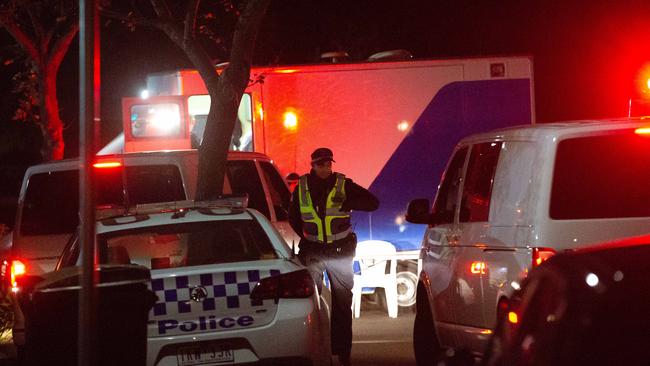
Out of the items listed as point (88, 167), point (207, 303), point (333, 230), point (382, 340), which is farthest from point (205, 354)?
point (382, 340)

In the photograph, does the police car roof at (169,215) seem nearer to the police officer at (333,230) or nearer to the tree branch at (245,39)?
the police officer at (333,230)

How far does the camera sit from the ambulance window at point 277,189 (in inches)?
458

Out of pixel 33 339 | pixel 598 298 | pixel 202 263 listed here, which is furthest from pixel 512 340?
pixel 202 263

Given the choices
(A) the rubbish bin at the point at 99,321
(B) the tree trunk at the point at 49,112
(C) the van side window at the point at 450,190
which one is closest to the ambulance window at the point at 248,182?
(C) the van side window at the point at 450,190

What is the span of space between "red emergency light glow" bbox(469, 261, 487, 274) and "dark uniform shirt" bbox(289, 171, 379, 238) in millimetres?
2299

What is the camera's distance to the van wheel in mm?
8656

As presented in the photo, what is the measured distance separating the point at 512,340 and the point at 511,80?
1076 cm

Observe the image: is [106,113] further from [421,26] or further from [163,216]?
[163,216]

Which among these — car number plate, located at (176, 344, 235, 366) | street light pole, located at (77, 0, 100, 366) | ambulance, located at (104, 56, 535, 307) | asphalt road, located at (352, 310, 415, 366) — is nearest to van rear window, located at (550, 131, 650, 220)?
car number plate, located at (176, 344, 235, 366)

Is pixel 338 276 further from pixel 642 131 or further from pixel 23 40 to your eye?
pixel 23 40

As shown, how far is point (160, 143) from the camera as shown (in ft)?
43.4

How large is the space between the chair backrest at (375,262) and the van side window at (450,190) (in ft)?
13.9

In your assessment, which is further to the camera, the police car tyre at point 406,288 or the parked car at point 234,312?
the police car tyre at point 406,288

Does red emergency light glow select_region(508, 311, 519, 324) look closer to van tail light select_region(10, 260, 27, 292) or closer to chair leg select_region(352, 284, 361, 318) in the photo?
van tail light select_region(10, 260, 27, 292)
